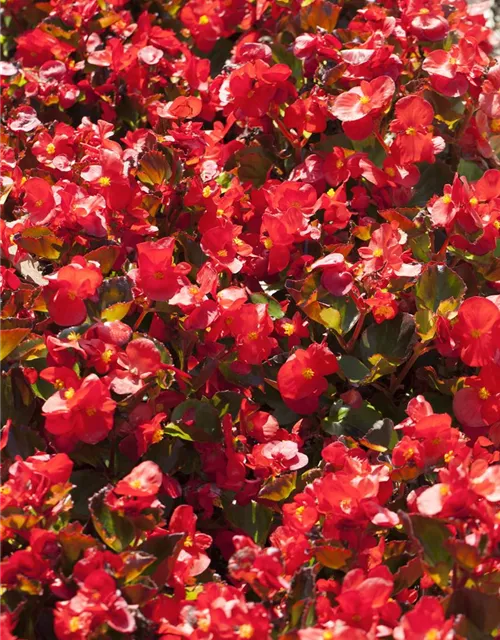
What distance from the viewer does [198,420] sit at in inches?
49.2

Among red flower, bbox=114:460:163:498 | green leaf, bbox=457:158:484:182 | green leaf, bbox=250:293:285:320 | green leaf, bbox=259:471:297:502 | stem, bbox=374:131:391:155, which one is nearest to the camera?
red flower, bbox=114:460:163:498

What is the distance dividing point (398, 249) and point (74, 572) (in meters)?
0.65

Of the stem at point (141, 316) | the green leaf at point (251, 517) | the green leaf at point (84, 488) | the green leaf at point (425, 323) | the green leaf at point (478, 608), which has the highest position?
the stem at point (141, 316)

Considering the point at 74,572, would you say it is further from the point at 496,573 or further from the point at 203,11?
the point at 203,11

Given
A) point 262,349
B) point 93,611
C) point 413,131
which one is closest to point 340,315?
point 262,349

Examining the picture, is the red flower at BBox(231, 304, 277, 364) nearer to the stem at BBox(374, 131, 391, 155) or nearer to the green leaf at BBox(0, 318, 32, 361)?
the green leaf at BBox(0, 318, 32, 361)

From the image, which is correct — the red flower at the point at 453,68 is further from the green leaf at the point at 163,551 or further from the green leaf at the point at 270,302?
the green leaf at the point at 163,551

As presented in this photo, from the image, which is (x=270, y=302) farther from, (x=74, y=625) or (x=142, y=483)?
(x=74, y=625)

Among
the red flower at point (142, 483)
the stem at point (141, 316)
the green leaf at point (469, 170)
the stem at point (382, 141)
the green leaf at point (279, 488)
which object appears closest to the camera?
the red flower at point (142, 483)

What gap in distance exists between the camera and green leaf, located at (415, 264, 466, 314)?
4.25 feet

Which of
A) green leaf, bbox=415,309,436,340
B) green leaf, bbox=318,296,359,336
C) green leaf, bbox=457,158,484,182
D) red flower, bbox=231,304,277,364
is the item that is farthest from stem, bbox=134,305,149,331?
green leaf, bbox=457,158,484,182

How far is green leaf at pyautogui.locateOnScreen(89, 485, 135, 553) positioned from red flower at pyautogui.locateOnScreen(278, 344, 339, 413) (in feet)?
1.12

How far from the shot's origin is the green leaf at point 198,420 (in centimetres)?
124

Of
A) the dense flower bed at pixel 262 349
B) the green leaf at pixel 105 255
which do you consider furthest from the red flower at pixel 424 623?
the green leaf at pixel 105 255
